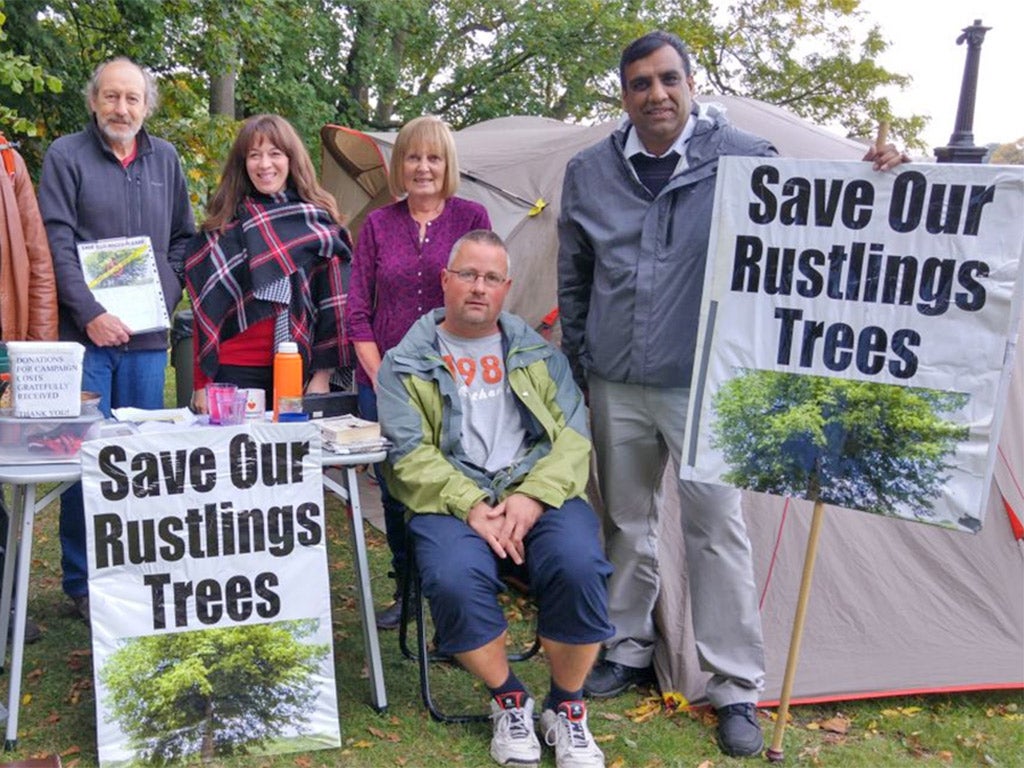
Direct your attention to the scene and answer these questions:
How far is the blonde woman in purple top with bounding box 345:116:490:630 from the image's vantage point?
3.28 m

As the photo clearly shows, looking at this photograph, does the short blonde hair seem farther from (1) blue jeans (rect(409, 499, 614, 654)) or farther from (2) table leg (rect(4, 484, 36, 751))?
(2) table leg (rect(4, 484, 36, 751))

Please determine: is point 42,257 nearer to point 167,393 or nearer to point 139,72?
point 139,72

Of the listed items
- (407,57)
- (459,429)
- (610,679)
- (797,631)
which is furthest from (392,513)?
(407,57)

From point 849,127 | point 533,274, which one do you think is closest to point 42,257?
point 533,274

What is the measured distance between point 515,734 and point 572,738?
6.3 inches

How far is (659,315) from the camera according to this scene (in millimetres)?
2869

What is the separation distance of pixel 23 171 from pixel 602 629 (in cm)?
231

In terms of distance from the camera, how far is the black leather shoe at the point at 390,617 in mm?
3664

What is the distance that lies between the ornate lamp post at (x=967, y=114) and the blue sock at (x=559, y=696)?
1.75 meters

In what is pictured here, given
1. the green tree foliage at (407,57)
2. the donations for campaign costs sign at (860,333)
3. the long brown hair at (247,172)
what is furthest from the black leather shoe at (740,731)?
the green tree foliage at (407,57)

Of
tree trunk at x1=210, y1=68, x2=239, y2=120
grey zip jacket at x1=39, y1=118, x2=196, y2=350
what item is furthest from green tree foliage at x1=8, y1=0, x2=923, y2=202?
grey zip jacket at x1=39, y1=118, x2=196, y2=350

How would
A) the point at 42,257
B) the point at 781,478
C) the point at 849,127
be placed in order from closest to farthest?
the point at 781,478 < the point at 42,257 < the point at 849,127

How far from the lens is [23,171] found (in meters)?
3.23

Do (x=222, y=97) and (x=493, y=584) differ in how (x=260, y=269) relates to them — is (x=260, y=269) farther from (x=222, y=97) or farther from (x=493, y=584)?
(x=222, y=97)
